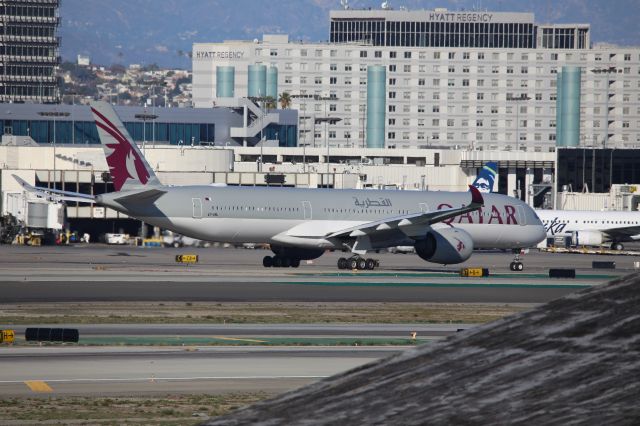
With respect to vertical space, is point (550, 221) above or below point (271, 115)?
below

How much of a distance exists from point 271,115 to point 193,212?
428 ft

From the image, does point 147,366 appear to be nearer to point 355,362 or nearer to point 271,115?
point 355,362

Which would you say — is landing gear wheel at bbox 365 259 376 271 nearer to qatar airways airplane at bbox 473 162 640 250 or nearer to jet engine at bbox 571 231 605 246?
qatar airways airplane at bbox 473 162 640 250

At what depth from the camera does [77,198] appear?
2579 inches

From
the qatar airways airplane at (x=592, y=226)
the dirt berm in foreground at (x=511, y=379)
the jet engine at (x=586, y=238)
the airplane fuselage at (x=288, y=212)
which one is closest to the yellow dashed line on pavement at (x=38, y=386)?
the dirt berm in foreground at (x=511, y=379)

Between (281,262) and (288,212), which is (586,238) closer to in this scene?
(281,262)

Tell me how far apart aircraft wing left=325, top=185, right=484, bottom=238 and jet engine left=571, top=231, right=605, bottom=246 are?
46063 mm

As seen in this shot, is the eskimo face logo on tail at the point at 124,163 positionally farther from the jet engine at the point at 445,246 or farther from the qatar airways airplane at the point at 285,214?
the jet engine at the point at 445,246

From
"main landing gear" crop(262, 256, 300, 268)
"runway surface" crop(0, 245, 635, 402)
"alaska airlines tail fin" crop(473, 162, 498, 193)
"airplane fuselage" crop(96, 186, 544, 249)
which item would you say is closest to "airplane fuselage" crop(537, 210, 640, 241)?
"alaska airlines tail fin" crop(473, 162, 498, 193)

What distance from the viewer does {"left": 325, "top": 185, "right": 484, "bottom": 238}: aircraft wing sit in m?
61.8

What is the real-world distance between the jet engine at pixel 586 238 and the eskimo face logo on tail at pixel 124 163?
54055 mm

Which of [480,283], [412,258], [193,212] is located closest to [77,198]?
[193,212]

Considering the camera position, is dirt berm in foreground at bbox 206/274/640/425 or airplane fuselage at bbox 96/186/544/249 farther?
airplane fuselage at bbox 96/186/544/249

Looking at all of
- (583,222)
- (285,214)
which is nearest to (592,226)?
(583,222)
